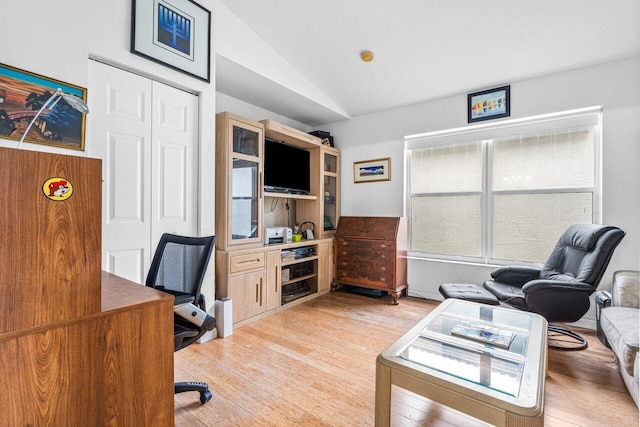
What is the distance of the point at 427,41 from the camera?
273 cm

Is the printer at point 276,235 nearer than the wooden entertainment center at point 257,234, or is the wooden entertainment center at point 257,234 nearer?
the wooden entertainment center at point 257,234

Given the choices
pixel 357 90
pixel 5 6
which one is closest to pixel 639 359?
pixel 357 90

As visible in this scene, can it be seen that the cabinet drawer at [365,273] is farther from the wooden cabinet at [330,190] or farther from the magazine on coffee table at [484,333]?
the magazine on coffee table at [484,333]

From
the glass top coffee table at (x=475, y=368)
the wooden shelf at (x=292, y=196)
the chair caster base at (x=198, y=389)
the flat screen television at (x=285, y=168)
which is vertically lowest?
the chair caster base at (x=198, y=389)

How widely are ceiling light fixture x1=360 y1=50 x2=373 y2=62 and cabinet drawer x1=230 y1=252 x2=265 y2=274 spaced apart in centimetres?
228

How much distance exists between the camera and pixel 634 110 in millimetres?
2582

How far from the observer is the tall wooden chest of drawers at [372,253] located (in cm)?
355

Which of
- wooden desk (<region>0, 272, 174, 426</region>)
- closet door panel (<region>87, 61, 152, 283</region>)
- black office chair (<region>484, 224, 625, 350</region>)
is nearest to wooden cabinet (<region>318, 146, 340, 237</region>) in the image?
black office chair (<region>484, 224, 625, 350</region>)

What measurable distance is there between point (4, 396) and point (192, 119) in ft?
7.28

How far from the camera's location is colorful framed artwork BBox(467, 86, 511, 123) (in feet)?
10.3

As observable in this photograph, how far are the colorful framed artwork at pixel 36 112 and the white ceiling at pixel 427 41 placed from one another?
4.39 ft

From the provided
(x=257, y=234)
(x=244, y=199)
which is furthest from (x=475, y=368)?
(x=244, y=199)

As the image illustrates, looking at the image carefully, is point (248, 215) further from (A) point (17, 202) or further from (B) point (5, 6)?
(A) point (17, 202)

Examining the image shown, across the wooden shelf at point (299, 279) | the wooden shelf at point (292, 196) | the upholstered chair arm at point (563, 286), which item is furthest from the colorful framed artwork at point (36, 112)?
the upholstered chair arm at point (563, 286)
